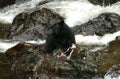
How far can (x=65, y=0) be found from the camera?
23.8 m

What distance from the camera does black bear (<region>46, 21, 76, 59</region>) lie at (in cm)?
1022

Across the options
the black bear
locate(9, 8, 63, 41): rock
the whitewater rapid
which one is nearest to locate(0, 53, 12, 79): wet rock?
the black bear

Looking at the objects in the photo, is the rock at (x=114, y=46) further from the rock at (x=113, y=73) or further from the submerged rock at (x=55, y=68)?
the rock at (x=113, y=73)

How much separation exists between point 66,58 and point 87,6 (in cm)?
1289

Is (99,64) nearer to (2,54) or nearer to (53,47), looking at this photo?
(53,47)

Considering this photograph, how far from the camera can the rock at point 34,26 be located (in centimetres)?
1745

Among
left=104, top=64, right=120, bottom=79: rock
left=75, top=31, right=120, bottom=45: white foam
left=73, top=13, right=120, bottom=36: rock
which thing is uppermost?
left=104, top=64, right=120, bottom=79: rock

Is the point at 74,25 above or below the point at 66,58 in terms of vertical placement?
below

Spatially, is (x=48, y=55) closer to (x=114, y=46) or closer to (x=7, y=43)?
(x=114, y=46)

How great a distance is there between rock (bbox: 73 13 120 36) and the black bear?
22.8ft

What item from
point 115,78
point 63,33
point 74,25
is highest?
point 63,33

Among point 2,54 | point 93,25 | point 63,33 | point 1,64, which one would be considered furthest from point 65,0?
point 63,33

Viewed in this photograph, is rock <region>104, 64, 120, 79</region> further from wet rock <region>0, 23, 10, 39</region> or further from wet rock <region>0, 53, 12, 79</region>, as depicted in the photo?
wet rock <region>0, 23, 10, 39</region>

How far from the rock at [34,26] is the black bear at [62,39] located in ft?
21.6
